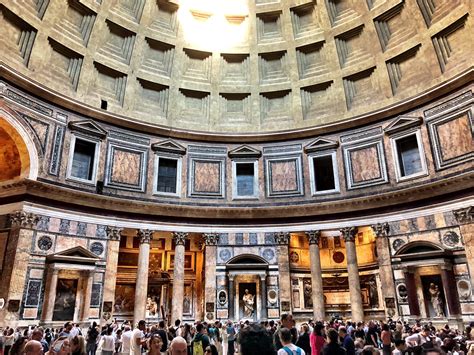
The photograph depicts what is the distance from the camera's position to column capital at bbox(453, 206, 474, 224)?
55.6 ft

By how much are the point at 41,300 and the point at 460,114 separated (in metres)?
21.2

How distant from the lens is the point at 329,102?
23.7 m

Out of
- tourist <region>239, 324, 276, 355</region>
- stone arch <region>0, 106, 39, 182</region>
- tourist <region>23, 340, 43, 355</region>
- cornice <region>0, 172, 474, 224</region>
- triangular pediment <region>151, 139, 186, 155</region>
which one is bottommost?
tourist <region>23, 340, 43, 355</region>

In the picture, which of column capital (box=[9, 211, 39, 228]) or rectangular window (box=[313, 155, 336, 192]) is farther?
rectangular window (box=[313, 155, 336, 192])

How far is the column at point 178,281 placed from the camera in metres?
20.0

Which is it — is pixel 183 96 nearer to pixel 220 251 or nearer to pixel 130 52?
pixel 130 52

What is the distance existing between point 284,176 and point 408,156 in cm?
696

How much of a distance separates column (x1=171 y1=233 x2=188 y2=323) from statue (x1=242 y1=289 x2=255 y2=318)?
3476 millimetres

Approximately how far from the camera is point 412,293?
1802cm

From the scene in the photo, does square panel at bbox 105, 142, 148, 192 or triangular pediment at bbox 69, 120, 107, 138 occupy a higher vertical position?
triangular pediment at bbox 69, 120, 107, 138

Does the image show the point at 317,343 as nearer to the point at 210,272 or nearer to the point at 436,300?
the point at 436,300

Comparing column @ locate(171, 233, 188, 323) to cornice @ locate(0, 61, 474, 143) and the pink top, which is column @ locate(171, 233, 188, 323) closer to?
cornice @ locate(0, 61, 474, 143)

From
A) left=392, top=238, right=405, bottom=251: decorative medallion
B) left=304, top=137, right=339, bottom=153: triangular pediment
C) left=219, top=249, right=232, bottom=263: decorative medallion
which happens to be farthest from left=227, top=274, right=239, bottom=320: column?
left=304, top=137, right=339, bottom=153: triangular pediment

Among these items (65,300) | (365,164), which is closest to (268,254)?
(365,164)
